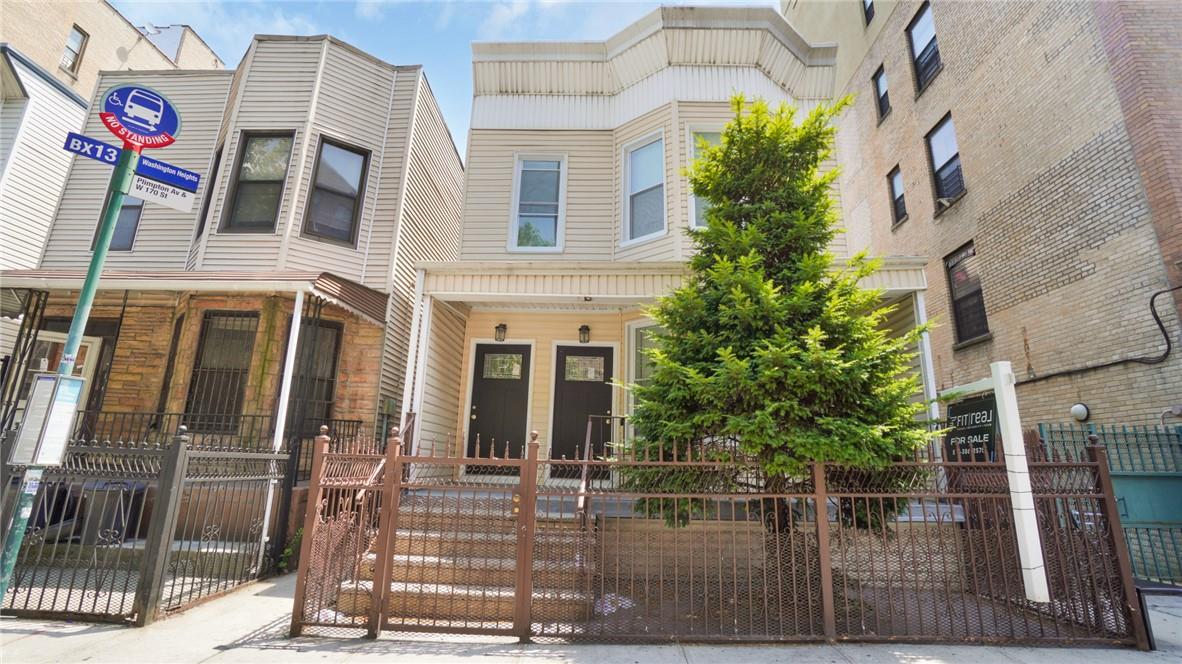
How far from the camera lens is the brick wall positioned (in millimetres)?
7221

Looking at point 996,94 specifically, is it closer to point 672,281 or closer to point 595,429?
point 672,281

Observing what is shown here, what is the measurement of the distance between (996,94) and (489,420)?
36.5 ft

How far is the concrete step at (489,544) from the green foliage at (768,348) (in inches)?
30.4

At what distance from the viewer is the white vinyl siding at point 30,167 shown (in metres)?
9.30

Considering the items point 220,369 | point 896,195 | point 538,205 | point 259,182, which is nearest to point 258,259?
point 259,182

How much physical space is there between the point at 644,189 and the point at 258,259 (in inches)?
249

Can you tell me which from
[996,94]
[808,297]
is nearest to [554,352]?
[808,297]

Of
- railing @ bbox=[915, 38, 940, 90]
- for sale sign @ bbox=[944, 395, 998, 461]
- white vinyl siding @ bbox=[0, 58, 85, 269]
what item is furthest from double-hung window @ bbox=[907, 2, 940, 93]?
white vinyl siding @ bbox=[0, 58, 85, 269]

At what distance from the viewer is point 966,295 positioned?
424 inches

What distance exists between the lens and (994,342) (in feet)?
32.0

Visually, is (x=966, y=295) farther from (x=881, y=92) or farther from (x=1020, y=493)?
(x=1020, y=493)

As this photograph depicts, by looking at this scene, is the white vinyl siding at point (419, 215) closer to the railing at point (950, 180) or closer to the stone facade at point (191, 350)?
the stone facade at point (191, 350)

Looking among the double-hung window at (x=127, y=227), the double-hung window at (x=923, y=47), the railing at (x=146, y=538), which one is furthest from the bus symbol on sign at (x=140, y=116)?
the double-hung window at (x=923, y=47)

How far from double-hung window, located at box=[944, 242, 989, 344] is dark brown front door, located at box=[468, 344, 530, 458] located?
8.66 m
